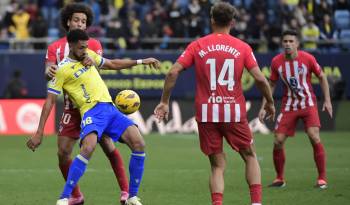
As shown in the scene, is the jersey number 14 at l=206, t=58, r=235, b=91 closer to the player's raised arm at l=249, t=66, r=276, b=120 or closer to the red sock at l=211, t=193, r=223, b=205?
the player's raised arm at l=249, t=66, r=276, b=120

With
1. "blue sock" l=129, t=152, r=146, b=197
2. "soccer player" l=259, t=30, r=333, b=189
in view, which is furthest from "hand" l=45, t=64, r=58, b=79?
"soccer player" l=259, t=30, r=333, b=189

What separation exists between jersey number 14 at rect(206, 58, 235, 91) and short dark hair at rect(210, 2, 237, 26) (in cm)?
39

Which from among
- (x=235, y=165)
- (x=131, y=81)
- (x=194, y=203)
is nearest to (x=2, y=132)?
(x=131, y=81)

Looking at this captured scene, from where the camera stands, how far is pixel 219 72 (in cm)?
921

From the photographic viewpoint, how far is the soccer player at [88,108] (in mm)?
9656

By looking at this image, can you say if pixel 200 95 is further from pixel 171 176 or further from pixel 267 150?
pixel 267 150

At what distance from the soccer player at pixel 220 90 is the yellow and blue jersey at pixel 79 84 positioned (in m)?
0.92

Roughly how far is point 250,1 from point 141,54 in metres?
4.50

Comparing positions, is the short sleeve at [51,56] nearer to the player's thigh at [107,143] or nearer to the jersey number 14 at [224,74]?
the player's thigh at [107,143]

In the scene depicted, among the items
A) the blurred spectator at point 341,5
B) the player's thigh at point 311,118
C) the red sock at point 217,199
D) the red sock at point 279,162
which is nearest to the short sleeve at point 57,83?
the red sock at point 217,199

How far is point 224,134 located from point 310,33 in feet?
58.0

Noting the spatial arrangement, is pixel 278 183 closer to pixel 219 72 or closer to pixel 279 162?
pixel 279 162

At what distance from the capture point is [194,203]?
35.2 ft

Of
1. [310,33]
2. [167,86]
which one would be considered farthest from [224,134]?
[310,33]
